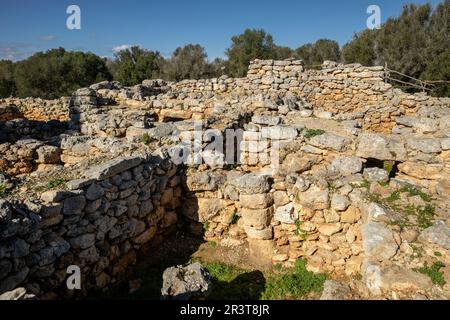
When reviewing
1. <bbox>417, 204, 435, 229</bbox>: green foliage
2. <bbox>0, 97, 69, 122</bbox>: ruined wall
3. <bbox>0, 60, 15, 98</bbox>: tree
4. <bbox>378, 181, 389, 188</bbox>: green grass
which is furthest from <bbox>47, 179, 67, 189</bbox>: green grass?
<bbox>0, 60, 15, 98</bbox>: tree

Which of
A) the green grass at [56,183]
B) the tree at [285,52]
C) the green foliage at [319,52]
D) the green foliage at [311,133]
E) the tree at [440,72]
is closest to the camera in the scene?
the green grass at [56,183]

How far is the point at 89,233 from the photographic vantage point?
5.25 metres

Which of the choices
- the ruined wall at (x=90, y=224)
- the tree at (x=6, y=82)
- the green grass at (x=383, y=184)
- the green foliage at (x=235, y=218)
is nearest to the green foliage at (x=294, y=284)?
the green foliage at (x=235, y=218)

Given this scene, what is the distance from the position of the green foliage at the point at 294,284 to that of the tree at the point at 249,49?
2389cm

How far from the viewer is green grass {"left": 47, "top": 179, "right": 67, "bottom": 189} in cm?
529

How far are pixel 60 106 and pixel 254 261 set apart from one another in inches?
489

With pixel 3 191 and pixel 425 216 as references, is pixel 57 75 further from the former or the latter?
pixel 425 216

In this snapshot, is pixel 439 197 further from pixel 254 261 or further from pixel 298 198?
pixel 254 261

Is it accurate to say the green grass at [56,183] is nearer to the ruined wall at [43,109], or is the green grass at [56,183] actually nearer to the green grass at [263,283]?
the green grass at [263,283]

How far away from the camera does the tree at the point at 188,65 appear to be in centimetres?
3005

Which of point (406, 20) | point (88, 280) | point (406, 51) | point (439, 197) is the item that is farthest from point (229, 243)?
point (406, 20)

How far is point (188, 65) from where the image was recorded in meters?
30.7

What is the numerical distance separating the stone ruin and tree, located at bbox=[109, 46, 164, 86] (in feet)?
61.8
